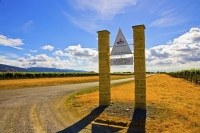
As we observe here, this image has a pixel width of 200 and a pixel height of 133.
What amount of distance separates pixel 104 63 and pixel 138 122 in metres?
4.13

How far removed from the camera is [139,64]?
8.88 m

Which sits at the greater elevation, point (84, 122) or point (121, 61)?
point (121, 61)

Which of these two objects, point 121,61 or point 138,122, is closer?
point 138,122

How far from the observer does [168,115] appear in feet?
24.8

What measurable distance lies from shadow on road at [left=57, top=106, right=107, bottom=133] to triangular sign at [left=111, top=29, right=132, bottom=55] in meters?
3.09

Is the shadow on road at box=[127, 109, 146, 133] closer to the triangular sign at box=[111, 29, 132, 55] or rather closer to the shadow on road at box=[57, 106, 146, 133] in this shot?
the shadow on road at box=[57, 106, 146, 133]

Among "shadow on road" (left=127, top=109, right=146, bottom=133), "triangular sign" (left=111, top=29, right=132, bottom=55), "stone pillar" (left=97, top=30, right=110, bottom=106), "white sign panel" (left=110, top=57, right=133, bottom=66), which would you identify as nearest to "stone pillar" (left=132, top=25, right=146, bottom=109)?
"white sign panel" (left=110, top=57, right=133, bottom=66)

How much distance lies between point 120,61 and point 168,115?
3.66 metres

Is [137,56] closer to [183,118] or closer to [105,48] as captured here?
[105,48]

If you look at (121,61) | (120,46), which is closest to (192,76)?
(121,61)

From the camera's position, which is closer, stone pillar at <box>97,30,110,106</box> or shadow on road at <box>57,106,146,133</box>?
shadow on road at <box>57,106,146,133</box>

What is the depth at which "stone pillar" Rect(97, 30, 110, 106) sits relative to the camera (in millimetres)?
9930

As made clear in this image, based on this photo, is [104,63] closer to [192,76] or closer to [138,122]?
[138,122]

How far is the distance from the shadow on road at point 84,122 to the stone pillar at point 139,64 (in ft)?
6.34
